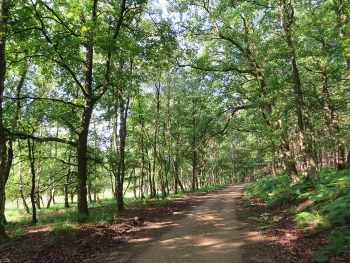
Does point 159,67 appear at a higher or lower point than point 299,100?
higher

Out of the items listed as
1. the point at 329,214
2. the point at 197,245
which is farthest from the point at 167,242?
the point at 329,214

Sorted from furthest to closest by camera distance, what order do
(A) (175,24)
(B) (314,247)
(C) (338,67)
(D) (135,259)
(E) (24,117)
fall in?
(A) (175,24)
(E) (24,117)
(C) (338,67)
(D) (135,259)
(B) (314,247)

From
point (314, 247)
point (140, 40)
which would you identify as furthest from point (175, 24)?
point (314, 247)

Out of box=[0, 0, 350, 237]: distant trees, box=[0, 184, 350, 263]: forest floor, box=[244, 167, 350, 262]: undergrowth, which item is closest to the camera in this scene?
box=[244, 167, 350, 262]: undergrowth

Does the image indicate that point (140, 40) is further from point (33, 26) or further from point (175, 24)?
point (33, 26)

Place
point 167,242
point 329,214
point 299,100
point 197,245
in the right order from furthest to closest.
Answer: point 299,100, point 167,242, point 197,245, point 329,214

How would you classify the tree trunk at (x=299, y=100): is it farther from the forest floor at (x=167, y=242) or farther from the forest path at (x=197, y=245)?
the forest path at (x=197, y=245)

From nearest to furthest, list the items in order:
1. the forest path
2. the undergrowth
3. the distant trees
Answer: the undergrowth
the forest path
the distant trees

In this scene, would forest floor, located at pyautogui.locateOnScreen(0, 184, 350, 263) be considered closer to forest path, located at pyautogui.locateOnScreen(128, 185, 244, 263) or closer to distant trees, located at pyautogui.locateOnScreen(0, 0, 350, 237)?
forest path, located at pyautogui.locateOnScreen(128, 185, 244, 263)

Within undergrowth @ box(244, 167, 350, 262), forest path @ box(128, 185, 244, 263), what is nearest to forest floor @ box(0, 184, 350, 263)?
forest path @ box(128, 185, 244, 263)

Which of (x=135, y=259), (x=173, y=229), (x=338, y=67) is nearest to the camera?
(x=135, y=259)

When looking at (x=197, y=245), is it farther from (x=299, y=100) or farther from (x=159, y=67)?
(x=159, y=67)

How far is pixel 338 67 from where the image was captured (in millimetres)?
8586

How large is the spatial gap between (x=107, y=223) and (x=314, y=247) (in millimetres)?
7739
